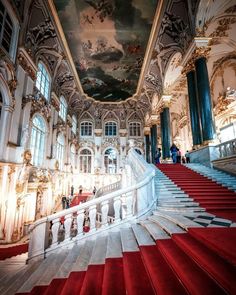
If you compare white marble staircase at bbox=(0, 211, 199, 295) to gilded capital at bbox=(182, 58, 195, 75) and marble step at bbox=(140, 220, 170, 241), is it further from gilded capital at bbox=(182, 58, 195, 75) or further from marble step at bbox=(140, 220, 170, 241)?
gilded capital at bbox=(182, 58, 195, 75)

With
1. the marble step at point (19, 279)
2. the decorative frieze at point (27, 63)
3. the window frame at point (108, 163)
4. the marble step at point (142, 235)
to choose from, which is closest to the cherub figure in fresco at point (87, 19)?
the decorative frieze at point (27, 63)

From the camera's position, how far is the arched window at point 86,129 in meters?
20.3

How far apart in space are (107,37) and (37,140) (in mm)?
8430

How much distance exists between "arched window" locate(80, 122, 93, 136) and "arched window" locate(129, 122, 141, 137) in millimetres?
4945

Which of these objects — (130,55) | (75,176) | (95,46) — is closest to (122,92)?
(130,55)

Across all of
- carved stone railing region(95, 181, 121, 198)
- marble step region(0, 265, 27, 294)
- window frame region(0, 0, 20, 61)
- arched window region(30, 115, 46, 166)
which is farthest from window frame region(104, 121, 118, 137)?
marble step region(0, 265, 27, 294)

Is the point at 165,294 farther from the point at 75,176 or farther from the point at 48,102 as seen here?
the point at 75,176

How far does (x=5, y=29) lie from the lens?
714 centimetres

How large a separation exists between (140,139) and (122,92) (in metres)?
6.10

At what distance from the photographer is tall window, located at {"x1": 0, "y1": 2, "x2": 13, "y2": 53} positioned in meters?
6.86

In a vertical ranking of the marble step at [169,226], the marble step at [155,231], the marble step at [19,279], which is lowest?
the marble step at [19,279]

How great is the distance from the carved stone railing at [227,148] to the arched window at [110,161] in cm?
1339

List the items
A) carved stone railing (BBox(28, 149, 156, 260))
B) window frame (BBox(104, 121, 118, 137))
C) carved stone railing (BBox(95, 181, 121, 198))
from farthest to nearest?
window frame (BBox(104, 121, 118, 137)) → carved stone railing (BBox(95, 181, 121, 198)) → carved stone railing (BBox(28, 149, 156, 260))

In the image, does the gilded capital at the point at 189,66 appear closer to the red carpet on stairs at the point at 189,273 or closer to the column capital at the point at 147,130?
the red carpet on stairs at the point at 189,273
